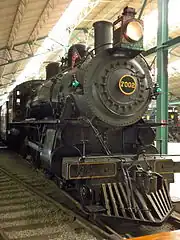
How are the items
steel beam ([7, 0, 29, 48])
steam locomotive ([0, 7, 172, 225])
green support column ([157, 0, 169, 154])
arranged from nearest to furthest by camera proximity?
steam locomotive ([0, 7, 172, 225])
green support column ([157, 0, 169, 154])
steel beam ([7, 0, 29, 48])

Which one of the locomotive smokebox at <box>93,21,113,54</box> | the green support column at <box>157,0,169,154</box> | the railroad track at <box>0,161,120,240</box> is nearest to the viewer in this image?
the railroad track at <box>0,161,120,240</box>

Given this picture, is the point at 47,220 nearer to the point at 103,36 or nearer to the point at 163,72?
the point at 103,36

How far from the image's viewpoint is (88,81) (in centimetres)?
462

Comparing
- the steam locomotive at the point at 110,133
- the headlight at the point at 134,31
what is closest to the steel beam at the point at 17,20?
the steam locomotive at the point at 110,133

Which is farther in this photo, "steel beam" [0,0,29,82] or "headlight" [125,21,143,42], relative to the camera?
"steel beam" [0,0,29,82]

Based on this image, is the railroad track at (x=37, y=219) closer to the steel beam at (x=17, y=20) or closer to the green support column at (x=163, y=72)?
the green support column at (x=163, y=72)

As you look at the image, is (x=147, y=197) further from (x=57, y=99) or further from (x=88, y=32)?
(x=88, y=32)

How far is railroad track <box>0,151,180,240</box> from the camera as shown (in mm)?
3691

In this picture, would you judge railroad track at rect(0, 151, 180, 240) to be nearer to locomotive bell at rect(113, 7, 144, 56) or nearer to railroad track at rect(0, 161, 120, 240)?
railroad track at rect(0, 161, 120, 240)

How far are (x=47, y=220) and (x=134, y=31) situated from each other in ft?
9.97

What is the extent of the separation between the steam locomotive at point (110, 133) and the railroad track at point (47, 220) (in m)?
0.23

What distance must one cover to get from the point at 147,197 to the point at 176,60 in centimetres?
2004

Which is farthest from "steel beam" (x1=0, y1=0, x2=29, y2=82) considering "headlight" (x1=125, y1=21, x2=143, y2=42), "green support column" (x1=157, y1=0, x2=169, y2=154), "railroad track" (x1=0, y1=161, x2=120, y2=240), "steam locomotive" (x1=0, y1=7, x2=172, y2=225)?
"railroad track" (x1=0, y1=161, x2=120, y2=240)

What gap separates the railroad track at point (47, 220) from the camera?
145 inches
